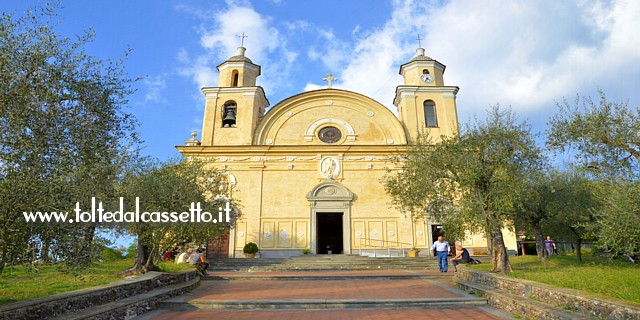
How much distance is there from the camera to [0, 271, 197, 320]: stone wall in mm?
4928

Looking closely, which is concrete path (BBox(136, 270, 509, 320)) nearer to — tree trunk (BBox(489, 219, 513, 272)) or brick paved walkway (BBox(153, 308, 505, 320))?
brick paved walkway (BBox(153, 308, 505, 320))

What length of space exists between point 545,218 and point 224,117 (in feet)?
58.3

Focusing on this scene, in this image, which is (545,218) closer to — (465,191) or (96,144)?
(465,191)

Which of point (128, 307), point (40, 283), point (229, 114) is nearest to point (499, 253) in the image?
point (128, 307)

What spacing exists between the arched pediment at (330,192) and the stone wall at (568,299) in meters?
12.3

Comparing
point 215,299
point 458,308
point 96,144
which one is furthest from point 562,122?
point 96,144

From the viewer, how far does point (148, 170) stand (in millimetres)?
11742

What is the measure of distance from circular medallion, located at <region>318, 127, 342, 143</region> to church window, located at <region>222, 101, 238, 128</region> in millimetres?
5399

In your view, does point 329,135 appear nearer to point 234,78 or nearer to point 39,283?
point 234,78

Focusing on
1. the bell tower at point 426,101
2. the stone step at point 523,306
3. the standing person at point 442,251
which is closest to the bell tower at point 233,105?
the bell tower at point 426,101

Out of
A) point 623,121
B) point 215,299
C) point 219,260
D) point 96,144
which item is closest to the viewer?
point 96,144

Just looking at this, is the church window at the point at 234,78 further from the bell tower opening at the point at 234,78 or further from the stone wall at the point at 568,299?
the stone wall at the point at 568,299

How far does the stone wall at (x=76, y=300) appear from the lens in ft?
16.2

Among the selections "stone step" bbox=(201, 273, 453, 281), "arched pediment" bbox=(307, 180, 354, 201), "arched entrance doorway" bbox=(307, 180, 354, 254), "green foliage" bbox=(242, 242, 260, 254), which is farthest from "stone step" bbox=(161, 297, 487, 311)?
"arched pediment" bbox=(307, 180, 354, 201)
